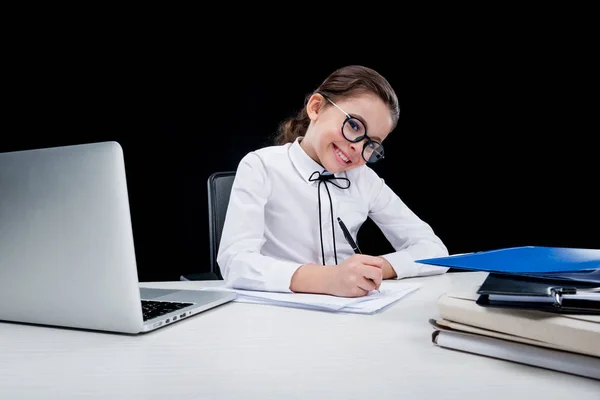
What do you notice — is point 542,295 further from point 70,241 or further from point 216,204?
point 216,204

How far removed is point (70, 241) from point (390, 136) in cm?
238

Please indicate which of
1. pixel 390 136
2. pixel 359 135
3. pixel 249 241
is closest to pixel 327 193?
pixel 359 135

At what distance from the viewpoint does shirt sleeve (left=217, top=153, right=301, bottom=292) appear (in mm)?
1103

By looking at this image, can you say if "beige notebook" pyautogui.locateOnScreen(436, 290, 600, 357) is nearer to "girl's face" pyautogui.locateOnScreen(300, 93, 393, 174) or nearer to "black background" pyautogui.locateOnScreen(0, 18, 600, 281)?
Answer: "girl's face" pyautogui.locateOnScreen(300, 93, 393, 174)

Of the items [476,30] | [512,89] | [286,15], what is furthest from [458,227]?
[286,15]

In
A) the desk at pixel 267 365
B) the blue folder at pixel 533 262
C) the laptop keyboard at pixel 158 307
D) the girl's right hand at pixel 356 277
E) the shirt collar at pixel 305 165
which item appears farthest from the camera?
the shirt collar at pixel 305 165

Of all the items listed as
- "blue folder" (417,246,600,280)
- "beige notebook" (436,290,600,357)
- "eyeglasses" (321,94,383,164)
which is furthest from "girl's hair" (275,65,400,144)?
"beige notebook" (436,290,600,357)

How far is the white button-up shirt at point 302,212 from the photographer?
1.40 meters

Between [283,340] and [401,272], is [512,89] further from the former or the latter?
[283,340]

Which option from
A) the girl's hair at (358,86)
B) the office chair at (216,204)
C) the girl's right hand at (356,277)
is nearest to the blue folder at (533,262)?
the girl's right hand at (356,277)

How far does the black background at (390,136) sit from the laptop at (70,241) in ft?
7.22

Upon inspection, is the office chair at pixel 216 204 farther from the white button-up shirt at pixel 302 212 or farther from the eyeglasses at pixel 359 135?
the eyeglasses at pixel 359 135

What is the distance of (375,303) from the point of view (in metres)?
0.93

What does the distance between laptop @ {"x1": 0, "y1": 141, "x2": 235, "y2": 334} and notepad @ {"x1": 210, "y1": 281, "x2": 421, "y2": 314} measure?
0.24m
